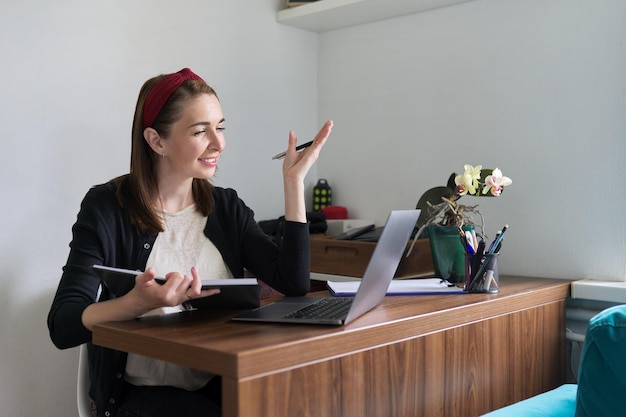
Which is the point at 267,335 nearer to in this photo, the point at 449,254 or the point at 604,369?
the point at 604,369

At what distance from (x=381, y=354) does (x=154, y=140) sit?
797 mm

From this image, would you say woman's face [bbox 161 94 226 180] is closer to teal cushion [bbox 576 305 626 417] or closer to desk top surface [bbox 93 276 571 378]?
desk top surface [bbox 93 276 571 378]

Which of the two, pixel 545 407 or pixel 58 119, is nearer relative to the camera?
pixel 545 407

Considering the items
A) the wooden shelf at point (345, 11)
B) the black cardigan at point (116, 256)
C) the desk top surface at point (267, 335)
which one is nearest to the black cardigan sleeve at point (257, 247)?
the black cardigan at point (116, 256)

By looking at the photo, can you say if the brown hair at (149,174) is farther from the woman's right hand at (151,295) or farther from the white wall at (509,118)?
the white wall at (509,118)

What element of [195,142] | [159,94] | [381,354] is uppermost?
[159,94]

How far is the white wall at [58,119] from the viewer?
76.5 inches

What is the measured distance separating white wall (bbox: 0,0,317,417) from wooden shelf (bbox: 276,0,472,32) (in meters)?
0.27

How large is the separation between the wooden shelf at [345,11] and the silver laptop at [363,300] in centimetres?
121

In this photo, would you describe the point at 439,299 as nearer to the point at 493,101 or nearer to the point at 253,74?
the point at 493,101

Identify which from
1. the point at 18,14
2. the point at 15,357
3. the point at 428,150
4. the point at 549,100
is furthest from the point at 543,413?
the point at 18,14

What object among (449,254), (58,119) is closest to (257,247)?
(449,254)

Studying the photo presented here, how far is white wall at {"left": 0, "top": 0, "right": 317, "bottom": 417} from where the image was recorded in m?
1.94

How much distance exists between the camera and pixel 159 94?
1.66 metres
